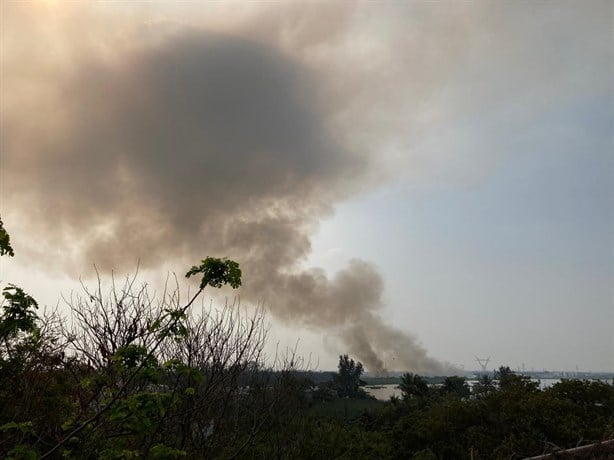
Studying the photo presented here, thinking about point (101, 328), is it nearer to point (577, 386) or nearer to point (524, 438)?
point (524, 438)

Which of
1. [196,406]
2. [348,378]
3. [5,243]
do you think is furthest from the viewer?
[348,378]

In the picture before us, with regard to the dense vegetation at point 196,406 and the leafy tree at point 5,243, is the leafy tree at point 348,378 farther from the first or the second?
the leafy tree at point 5,243

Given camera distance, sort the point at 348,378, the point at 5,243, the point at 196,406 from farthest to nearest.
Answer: the point at 348,378
the point at 196,406
the point at 5,243

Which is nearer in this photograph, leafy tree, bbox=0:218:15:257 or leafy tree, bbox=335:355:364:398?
leafy tree, bbox=0:218:15:257

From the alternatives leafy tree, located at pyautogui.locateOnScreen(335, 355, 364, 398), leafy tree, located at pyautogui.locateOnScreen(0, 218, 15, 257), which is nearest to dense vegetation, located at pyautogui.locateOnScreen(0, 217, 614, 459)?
leafy tree, located at pyautogui.locateOnScreen(0, 218, 15, 257)

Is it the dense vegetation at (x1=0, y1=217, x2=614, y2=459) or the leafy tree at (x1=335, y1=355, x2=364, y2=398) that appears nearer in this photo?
the dense vegetation at (x1=0, y1=217, x2=614, y2=459)

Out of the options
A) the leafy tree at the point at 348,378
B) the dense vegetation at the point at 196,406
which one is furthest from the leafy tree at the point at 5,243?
the leafy tree at the point at 348,378

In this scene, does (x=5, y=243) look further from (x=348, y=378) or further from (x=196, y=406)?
(x=348, y=378)

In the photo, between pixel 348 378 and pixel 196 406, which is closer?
pixel 196 406

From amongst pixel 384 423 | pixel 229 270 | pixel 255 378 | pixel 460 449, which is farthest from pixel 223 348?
pixel 384 423

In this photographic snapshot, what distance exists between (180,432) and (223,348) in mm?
1920

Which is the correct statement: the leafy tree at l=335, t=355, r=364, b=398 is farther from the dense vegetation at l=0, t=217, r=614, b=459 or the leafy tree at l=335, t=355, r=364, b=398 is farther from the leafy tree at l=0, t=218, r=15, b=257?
the leafy tree at l=0, t=218, r=15, b=257

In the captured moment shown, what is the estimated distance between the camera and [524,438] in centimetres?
1359

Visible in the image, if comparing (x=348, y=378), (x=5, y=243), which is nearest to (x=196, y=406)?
(x=5, y=243)
